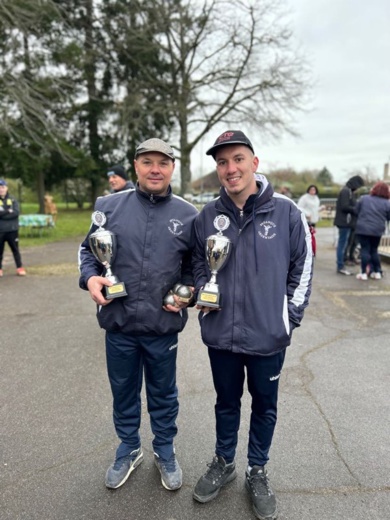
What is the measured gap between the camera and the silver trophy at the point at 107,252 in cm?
226

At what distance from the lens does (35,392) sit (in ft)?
11.7

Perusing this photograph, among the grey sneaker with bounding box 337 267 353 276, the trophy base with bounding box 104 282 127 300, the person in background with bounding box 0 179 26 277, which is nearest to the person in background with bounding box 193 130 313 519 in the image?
the trophy base with bounding box 104 282 127 300

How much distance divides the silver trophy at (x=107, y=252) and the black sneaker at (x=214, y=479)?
49.9 inches

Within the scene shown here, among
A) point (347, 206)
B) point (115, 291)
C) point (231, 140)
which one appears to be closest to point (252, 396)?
point (115, 291)

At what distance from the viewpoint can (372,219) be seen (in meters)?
7.66

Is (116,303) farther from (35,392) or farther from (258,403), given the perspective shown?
(35,392)

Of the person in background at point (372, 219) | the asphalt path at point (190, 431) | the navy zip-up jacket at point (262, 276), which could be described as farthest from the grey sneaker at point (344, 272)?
the navy zip-up jacket at point (262, 276)

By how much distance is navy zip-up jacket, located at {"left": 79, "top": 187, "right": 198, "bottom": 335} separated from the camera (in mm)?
2359

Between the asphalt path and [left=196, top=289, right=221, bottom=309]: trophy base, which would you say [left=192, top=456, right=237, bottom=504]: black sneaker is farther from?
[left=196, top=289, right=221, bottom=309]: trophy base

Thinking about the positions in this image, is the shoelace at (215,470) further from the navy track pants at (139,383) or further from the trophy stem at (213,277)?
the trophy stem at (213,277)

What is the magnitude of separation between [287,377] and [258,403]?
64.4 inches

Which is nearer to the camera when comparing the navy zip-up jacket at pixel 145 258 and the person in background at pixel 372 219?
the navy zip-up jacket at pixel 145 258

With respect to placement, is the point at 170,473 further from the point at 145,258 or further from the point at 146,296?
the point at 145,258

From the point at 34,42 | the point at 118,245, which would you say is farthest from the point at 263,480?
the point at 34,42
